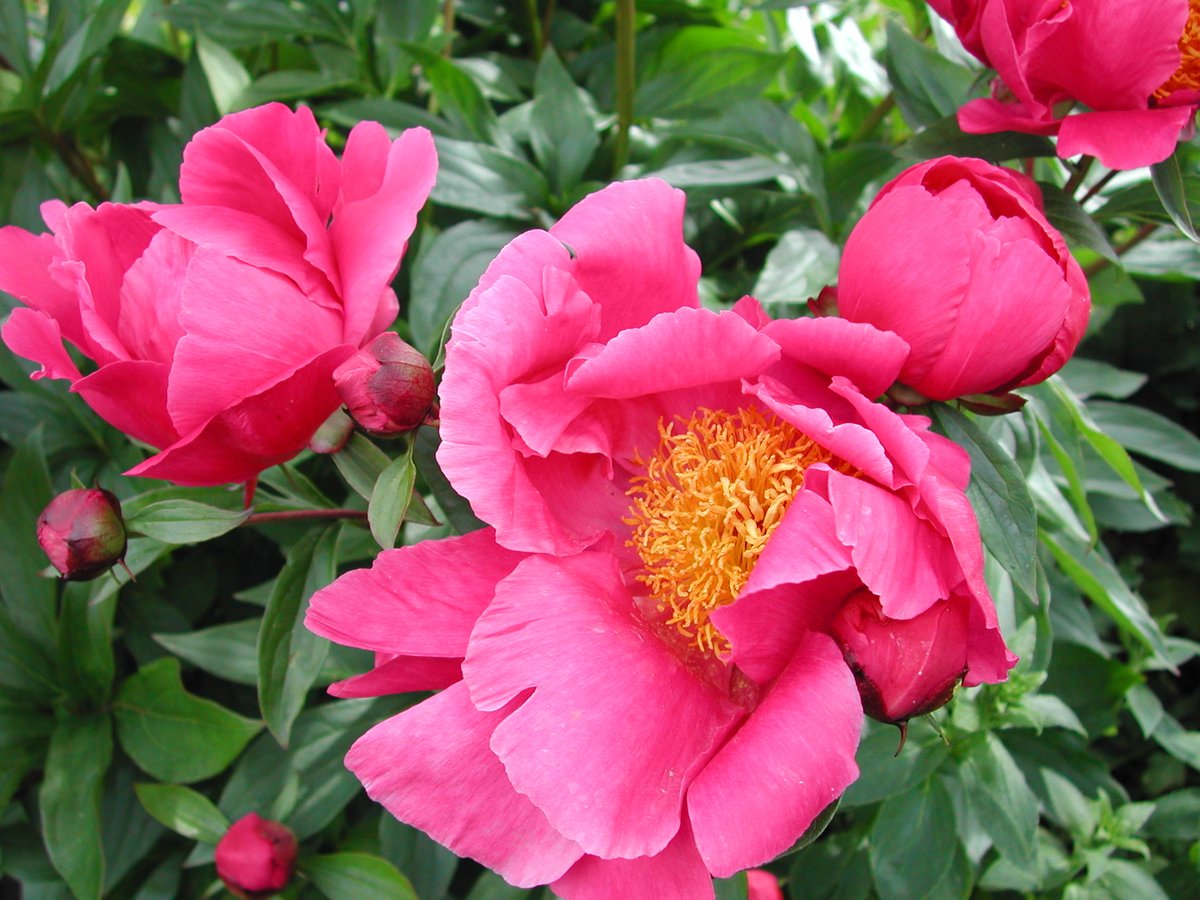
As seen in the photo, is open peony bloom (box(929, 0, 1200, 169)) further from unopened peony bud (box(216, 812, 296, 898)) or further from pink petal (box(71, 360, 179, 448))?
unopened peony bud (box(216, 812, 296, 898))

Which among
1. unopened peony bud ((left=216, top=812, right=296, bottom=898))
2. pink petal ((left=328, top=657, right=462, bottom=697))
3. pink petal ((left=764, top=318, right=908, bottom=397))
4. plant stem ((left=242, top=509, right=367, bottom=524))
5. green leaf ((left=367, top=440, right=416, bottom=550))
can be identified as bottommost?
unopened peony bud ((left=216, top=812, right=296, bottom=898))

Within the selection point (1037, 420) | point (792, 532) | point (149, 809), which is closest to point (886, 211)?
point (792, 532)

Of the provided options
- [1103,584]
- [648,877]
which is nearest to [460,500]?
[648,877]

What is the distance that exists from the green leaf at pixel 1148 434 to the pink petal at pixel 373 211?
119cm

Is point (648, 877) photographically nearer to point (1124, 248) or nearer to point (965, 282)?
point (965, 282)

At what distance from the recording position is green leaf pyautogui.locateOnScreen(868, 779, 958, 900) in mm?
1094

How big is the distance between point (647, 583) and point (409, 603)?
0.64 ft

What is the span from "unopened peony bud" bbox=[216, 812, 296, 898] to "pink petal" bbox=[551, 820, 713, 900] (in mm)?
550

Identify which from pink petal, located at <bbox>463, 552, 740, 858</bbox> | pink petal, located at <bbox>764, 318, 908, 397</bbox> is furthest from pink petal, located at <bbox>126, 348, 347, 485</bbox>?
pink petal, located at <bbox>764, 318, 908, 397</bbox>

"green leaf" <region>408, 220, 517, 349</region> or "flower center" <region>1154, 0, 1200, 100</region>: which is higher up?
"flower center" <region>1154, 0, 1200, 100</region>

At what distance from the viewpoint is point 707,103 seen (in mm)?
1502

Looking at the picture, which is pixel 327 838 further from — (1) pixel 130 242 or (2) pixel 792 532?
(2) pixel 792 532

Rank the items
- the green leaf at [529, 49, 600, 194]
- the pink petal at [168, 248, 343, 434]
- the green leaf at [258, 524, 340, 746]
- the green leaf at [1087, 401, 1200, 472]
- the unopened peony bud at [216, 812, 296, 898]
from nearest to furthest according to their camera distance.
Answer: the pink petal at [168, 248, 343, 434]
the green leaf at [258, 524, 340, 746]
the unopened peony bud at [216, 812, 296, 898]
the green leaf at [529, 49, 600, 194]
the green leaf at [1087, 401, 1200, 472]

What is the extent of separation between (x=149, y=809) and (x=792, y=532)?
961 mm
